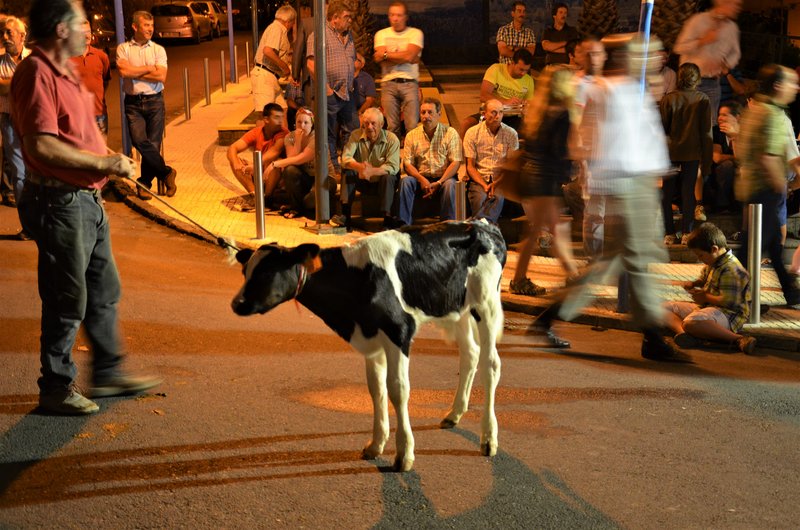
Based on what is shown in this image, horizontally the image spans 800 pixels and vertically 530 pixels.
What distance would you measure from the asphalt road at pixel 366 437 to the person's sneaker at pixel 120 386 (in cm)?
10

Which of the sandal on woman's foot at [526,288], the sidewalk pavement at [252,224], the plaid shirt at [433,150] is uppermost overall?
the plaid shirt at [433,150]

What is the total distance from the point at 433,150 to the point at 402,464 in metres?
7.03

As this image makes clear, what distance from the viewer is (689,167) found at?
12.6m

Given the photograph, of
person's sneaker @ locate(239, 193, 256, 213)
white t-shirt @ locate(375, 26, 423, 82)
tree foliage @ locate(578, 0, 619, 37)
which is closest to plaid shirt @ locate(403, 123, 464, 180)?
white t-shirt @ locate(375, 26, 423, 82)

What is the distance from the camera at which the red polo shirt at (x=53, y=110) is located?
6.46m

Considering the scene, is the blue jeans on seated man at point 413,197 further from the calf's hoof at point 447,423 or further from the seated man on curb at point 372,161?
the calf's hoof at point 447,423

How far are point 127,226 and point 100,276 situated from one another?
636 cm

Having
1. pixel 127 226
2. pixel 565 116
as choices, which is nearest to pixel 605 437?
pixel 565 116

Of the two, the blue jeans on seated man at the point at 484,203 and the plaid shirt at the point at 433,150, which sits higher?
the plaid shirt at the point at 433,150

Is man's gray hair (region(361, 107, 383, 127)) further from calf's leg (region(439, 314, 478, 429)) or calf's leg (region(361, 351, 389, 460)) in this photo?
calf's leg (region(361, 351, 389, 460))

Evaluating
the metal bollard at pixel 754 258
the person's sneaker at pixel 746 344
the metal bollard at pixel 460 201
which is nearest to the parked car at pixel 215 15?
the metal bollard at pixel 460 201

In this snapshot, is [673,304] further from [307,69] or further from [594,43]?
[307,69]

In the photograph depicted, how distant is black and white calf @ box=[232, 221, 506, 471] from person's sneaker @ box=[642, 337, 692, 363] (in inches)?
98.9

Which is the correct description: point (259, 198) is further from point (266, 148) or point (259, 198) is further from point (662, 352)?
point (662, 352)
